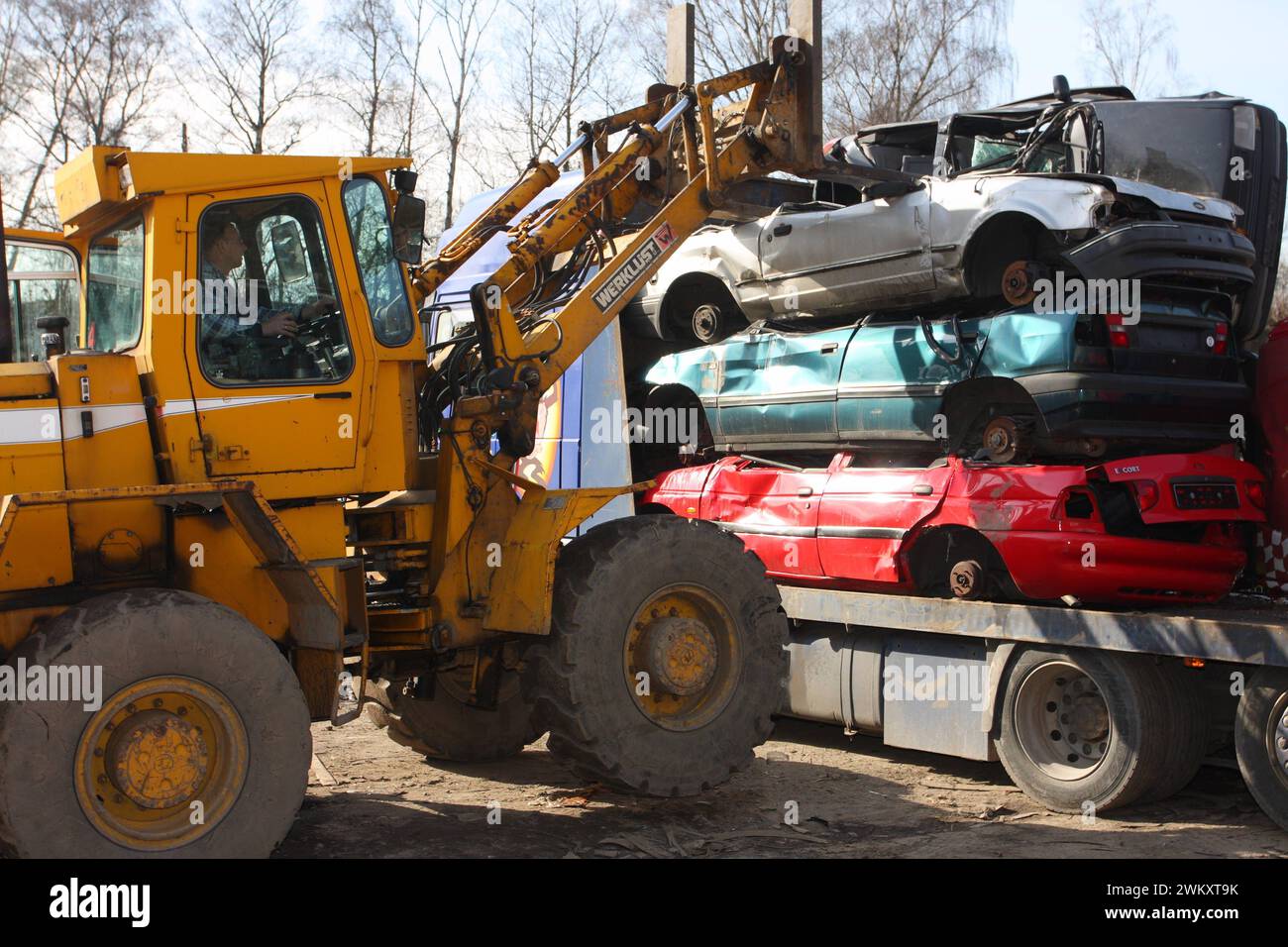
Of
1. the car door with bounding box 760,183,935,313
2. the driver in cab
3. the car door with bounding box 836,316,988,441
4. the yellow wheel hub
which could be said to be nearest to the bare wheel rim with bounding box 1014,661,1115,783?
the car door with bounding box 836,316,988,441

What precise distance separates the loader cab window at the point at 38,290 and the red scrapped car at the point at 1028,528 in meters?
4.40

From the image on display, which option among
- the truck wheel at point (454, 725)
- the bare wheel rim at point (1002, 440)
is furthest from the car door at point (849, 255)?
the truck wheel at point (454, 725)

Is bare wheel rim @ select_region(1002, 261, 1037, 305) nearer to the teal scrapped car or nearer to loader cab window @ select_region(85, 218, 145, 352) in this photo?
the teal scrapped car

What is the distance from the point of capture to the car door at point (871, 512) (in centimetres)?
745

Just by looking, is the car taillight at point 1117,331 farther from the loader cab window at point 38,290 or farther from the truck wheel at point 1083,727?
the loader cab window at point 38,290

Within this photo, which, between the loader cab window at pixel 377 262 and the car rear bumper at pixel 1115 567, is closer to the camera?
the loader cab window at pixel 377 262

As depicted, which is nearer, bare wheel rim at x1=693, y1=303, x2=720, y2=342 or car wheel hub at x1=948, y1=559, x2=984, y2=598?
car wheel hub at x1=948, y1=559, x2=984, y2=598

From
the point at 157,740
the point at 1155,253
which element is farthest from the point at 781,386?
the point at 157,740

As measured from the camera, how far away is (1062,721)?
688 centimetres

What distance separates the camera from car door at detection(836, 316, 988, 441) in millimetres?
7480

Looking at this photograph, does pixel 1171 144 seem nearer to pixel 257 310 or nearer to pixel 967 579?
pixel 967 579

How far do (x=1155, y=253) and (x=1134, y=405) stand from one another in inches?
34.2

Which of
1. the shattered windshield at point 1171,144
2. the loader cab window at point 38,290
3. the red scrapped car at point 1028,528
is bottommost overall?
the red scrapped car at point 1028,528

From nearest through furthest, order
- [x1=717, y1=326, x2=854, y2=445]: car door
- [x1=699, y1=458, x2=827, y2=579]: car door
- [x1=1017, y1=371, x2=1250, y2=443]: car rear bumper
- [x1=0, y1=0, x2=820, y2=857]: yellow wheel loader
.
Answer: [x1=0, y1=0, x2=820, y2=857]: yellow wheel loader < [x1=1017, y1=371, x2=1250, y2=443]: car rear bumper < [x1=699, y1=458, x2=827, y2=579]: car door < [x1=717, y1=326, x2=854, y2=445]: car door
